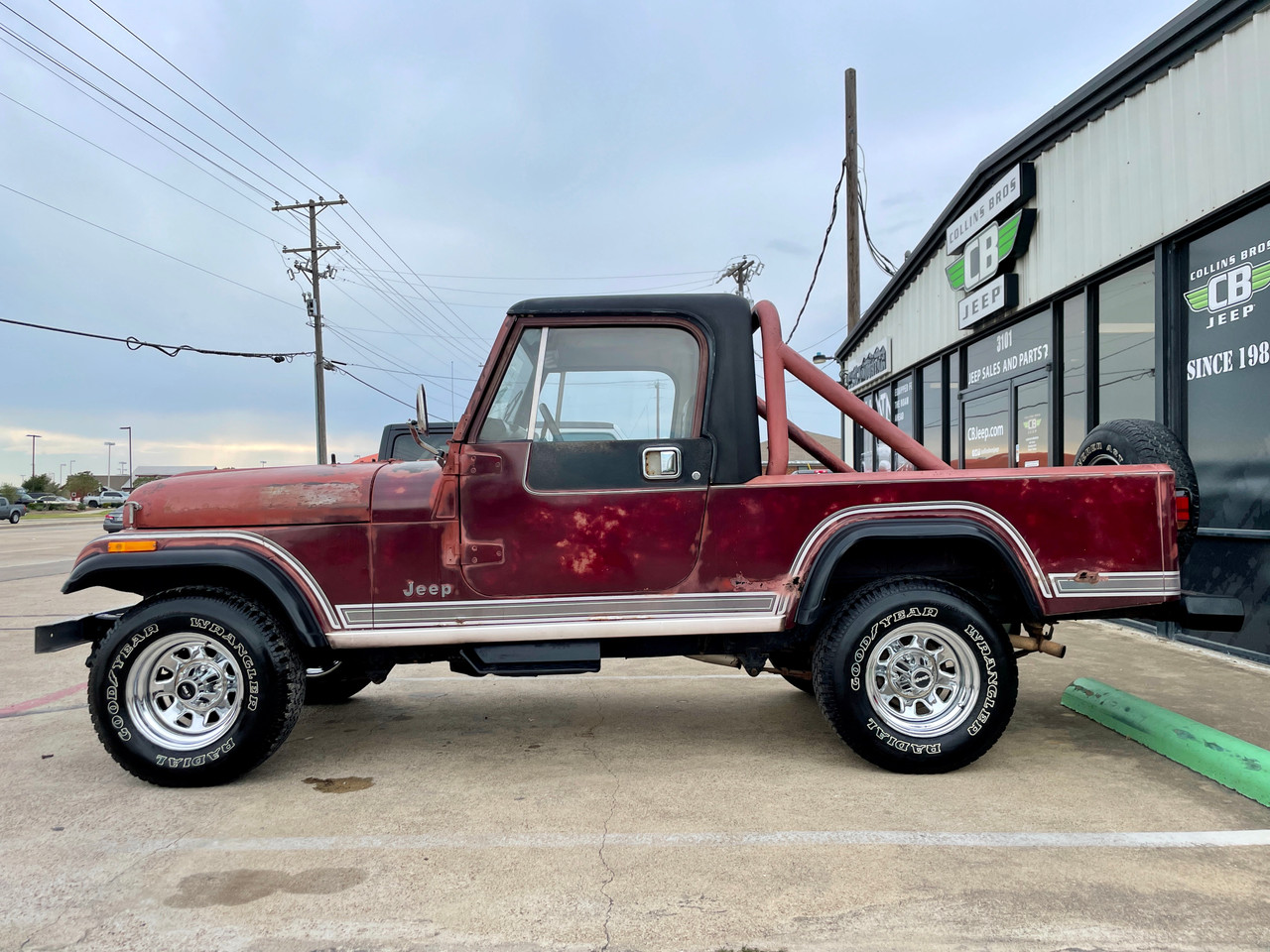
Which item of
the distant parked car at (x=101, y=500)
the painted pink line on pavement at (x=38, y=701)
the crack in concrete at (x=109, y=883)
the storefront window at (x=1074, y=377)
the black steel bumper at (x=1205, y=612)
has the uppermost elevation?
the storefront window at (x=1074, y=377)

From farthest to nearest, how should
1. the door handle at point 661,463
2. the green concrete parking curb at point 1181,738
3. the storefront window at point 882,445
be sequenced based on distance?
the storefront window at point 882,445 < the door handle at point 661,463 < the green concrete parking curb at point 1181,738

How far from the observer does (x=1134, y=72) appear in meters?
7.06

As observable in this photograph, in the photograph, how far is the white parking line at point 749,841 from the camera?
9.93ft

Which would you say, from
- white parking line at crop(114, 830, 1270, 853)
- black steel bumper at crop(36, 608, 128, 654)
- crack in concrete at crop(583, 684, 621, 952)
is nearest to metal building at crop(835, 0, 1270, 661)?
white parking line at crop(114, 830, 1270, 853)

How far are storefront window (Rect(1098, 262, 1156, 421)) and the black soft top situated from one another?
16.1ft

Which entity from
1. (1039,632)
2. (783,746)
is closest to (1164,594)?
(1039,632)

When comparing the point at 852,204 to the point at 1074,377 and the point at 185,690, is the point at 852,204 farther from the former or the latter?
the point at 185,690

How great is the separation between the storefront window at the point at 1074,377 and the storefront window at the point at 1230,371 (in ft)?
5.36

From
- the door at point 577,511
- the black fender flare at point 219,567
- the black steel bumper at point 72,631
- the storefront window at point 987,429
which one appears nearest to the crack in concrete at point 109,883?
the black fender flare at point 219,567

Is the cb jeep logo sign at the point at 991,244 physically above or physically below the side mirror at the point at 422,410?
above

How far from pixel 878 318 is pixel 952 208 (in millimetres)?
5128

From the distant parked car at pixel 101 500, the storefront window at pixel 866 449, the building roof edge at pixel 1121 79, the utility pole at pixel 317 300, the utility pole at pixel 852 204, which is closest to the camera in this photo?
the building roof edge at pixel 1121 79

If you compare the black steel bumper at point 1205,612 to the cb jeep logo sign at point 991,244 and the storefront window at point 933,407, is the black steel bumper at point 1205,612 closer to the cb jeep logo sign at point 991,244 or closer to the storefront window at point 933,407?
the cb jeep logo sign at point 991,244

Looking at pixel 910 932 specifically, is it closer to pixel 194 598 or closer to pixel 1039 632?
pixel 1039 632
